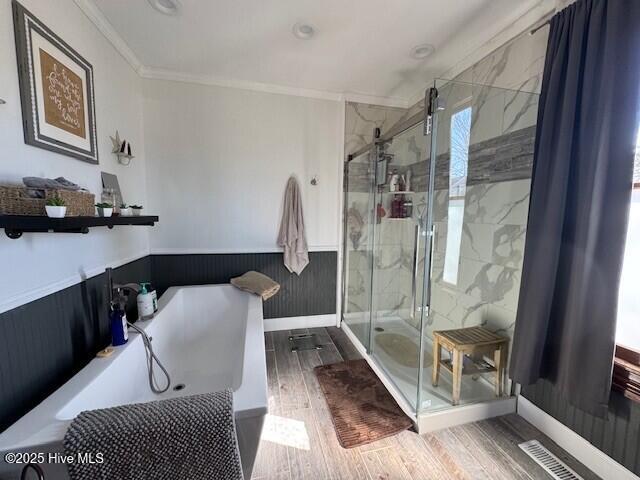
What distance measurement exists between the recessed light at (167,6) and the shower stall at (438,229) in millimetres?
1751

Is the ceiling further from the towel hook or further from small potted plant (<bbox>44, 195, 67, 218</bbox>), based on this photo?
the towel hook

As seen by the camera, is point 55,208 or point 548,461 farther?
point 548,461

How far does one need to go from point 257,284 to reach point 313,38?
83.0 inches

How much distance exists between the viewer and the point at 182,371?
2.07 m

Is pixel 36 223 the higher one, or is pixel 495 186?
pixel 495 186

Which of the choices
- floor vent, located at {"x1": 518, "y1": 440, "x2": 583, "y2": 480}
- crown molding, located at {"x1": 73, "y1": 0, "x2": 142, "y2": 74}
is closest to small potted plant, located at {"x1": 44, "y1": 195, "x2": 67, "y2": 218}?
crown molding, located at {"x1": 73, "y1": 0, "x2": 142, "y2": 74}

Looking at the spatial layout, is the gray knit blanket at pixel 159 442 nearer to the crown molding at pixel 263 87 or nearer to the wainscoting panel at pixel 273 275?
the wainscoting panel at pixel 273 275

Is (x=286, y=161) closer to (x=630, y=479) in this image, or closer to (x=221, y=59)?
(x=221, y=59)

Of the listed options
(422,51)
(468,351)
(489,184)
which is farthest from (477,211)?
(422,51)

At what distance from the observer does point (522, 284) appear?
1503 mm

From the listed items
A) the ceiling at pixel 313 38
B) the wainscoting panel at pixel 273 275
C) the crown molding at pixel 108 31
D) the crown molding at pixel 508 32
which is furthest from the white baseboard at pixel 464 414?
the crown molding at pixel 108 31

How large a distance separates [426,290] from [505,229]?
701mm

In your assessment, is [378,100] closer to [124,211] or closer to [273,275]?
[273,275]

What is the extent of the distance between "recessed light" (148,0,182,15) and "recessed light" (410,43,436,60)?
173 centimetres
